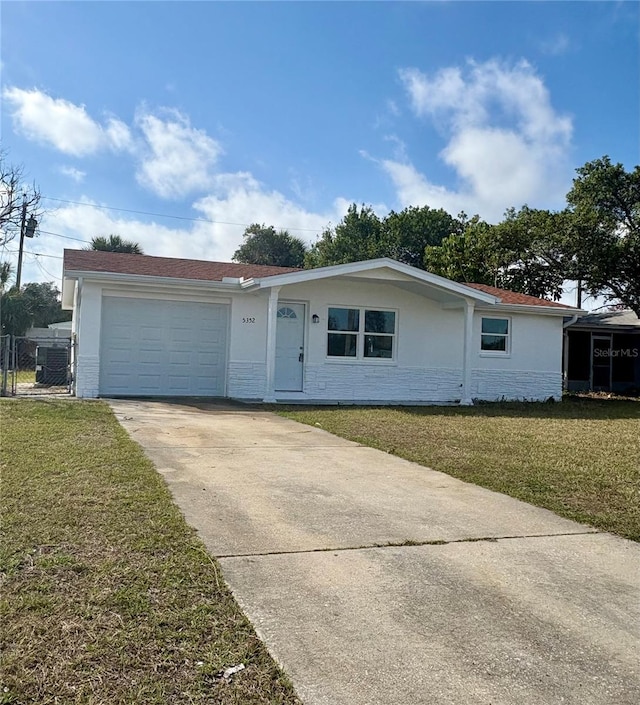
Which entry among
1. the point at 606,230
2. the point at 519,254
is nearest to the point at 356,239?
the point at 519,254

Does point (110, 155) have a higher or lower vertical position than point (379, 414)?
higher

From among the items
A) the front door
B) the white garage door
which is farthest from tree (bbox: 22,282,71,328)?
the front door

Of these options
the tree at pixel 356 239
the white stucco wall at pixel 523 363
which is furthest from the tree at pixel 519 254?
the tree at pixel 356 239

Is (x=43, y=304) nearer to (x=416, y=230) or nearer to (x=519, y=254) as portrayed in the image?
(x=519, y=254)

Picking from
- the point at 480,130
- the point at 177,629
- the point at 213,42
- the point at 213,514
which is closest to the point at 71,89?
the point at 213,42

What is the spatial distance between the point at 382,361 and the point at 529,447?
288 inches

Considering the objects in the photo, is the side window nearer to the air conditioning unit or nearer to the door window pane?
the door window pane

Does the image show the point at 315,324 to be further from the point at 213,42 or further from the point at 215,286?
the point at 213,42

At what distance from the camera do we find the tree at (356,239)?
41781 millimetres

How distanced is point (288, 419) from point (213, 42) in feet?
21.3

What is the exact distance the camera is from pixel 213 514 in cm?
482

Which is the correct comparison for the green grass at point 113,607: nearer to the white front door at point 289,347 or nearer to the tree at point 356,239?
the white front door at point 289,347

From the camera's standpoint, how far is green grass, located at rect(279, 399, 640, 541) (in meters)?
5.70

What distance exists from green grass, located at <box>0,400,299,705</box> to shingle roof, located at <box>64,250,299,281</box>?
8.82 m
